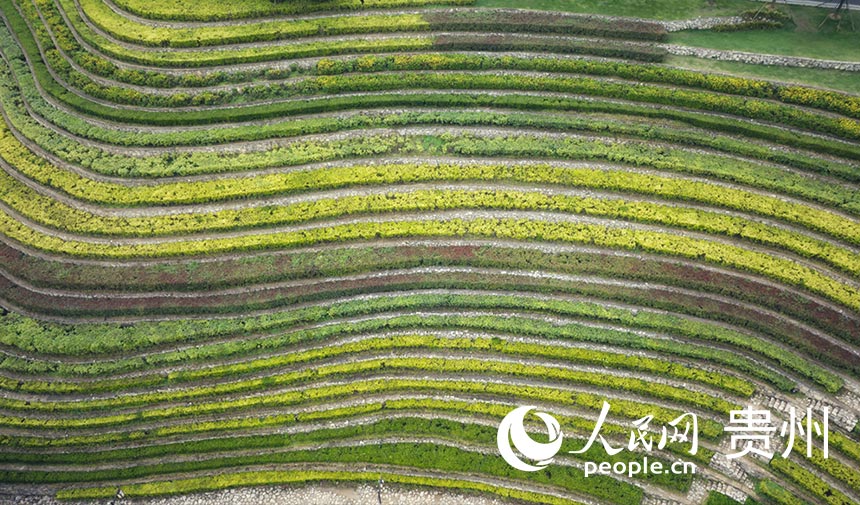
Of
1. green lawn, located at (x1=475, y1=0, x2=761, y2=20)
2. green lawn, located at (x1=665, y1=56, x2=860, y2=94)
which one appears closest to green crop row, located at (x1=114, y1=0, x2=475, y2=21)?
green lawn, located at (x1=475, y1=0, x2=761, y2=20)

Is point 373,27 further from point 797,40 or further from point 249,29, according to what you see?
point 797,40

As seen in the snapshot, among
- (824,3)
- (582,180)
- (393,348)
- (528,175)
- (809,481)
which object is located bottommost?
(809,481)

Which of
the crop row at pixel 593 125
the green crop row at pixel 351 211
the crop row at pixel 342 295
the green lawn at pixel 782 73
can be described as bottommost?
the crop row at pixel 342 295

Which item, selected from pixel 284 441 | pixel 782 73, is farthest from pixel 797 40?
pixel 284 441

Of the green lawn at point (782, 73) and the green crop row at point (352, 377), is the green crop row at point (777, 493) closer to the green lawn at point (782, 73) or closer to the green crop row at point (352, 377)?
the green crop row at point (352, 377)

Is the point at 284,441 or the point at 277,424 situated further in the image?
the point at 277,424
